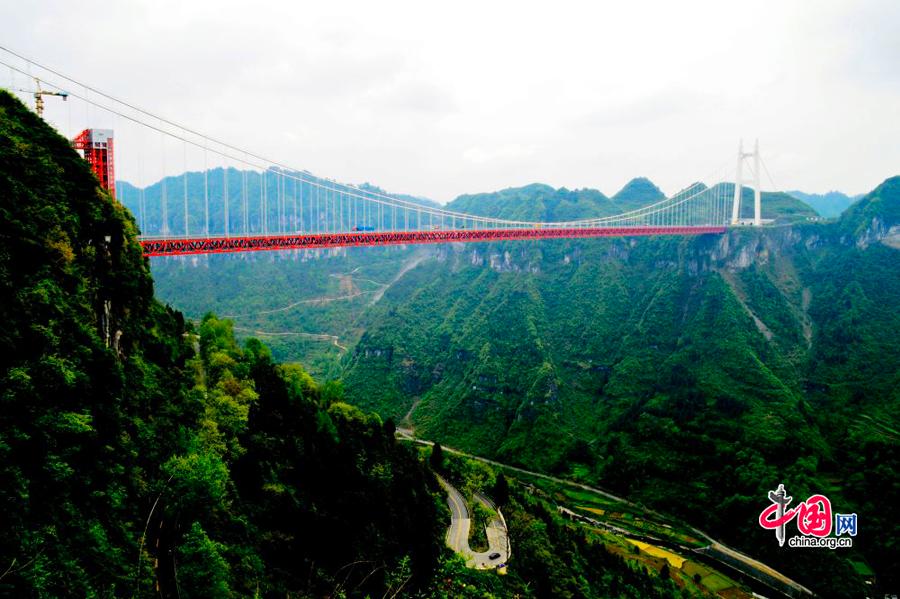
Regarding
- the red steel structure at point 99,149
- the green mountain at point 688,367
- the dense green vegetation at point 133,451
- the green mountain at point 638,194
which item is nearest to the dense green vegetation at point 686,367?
the green mountain at point 688,367

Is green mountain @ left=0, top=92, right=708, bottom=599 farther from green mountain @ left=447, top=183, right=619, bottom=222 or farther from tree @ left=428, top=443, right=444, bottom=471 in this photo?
green mountain @ left=447, top=183, right=619, bottom=222

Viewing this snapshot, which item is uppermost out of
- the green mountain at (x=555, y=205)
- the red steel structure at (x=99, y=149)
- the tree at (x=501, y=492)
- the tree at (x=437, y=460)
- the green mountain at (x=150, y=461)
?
the green mountain at (x=555, y=205)

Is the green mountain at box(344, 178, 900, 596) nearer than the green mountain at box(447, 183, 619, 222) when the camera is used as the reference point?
Yes

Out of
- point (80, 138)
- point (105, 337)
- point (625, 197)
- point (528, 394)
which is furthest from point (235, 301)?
point (105, 337)

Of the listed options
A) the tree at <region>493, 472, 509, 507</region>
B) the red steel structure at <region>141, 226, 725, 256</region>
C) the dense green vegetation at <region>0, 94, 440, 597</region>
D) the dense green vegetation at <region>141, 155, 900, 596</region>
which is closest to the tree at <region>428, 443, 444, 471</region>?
the tree at <region>493, 472, 509, 507</region>

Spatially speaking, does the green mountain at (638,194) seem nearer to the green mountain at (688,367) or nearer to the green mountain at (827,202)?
the green mountain at (688,367)

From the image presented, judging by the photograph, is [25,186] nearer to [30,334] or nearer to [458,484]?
[30,334]
